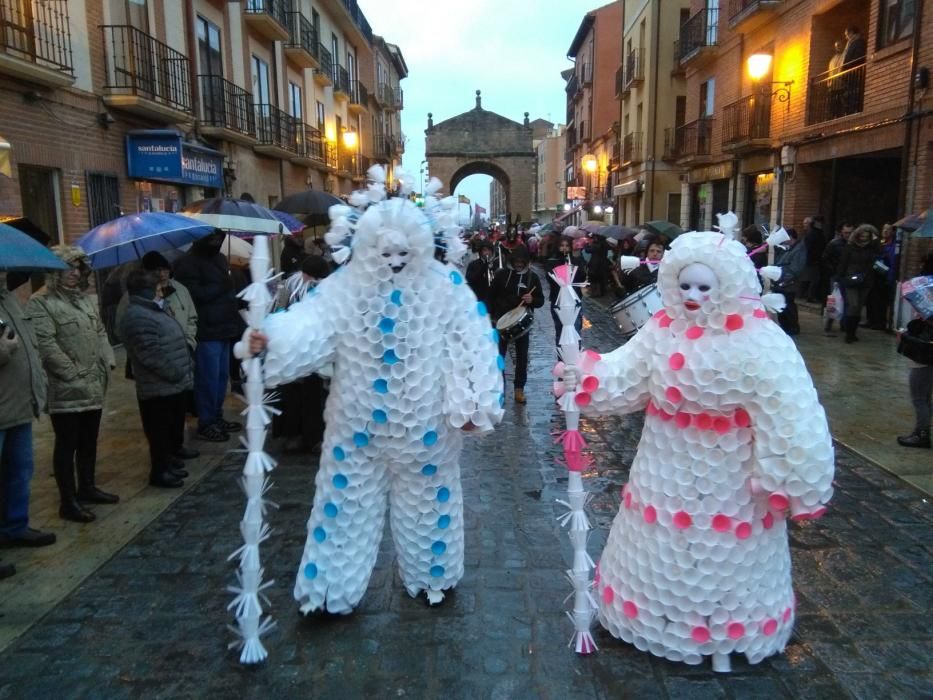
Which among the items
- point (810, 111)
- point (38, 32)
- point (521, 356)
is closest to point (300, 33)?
point (38, 32)

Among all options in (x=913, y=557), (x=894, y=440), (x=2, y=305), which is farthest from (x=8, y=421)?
(x=894, y=440)

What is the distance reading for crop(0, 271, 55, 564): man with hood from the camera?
375 cm

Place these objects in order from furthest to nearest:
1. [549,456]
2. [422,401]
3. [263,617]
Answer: [549,456]
[263,617]
[422,401]

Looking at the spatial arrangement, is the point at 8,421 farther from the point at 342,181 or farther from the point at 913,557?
the point at 342,181

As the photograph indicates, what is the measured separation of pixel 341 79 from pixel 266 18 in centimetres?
1073

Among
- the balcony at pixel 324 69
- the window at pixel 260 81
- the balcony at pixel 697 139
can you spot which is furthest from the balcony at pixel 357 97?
the balcony at pixel 697 139

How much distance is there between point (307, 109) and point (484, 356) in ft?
68.1

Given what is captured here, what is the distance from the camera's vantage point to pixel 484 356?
10.5 ft

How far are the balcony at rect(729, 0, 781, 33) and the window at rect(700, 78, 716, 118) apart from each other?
2.67 metres

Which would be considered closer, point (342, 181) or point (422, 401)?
point (422, 401)

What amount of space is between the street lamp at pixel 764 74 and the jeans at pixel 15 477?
13.6m

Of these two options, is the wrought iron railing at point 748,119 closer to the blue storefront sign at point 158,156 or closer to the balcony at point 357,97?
the blue storefront sign at point 158,156

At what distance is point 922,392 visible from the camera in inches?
222

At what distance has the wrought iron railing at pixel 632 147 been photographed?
2683cm
